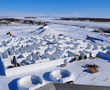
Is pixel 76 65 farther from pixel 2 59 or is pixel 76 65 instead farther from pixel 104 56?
pixel 2 59

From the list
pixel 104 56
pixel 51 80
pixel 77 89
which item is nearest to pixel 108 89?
pixel 77 89

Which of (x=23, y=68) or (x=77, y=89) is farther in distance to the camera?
(x=23, y=68)

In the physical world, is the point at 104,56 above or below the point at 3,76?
above

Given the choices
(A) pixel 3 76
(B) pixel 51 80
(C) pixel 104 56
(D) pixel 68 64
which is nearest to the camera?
(B) pixel 51 80

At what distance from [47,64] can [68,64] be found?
2336 mm

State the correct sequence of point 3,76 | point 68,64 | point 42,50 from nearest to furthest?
point 3,76, point 68,64, point 42,50

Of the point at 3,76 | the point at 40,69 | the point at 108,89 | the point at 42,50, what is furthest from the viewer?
the point at 42,50

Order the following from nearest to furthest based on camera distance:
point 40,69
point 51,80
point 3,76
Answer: point 51,80
point 3,76
point 40,69

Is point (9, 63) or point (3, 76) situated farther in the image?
point (9, 63)

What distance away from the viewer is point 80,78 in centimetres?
1095

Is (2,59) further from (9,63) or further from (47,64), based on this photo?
(47,64)

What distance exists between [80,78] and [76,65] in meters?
2.61

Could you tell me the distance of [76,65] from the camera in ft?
44.1

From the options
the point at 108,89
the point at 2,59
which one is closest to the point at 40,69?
the point at 2,59
